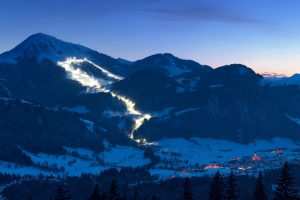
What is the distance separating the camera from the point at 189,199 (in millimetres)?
117500

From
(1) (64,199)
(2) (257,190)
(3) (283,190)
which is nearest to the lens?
(3) (283,190)

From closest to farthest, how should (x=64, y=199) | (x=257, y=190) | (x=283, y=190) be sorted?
(x=283, y=190), (x=64, y=199), (x=257, y=190)

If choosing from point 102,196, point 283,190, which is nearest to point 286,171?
point 283,190

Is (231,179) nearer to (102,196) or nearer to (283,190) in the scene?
(283,190)

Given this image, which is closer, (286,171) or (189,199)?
(286,171)

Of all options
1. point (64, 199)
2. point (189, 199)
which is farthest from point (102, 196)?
point (189, 199)

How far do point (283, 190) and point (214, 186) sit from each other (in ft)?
69.5

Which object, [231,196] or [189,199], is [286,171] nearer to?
[231,196]

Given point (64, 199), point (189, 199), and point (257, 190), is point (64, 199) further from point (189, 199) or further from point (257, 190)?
point (257, 190)

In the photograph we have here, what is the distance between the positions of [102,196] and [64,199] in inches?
277

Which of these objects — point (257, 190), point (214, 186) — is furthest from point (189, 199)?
point (257, 190)

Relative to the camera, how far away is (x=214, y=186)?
118 metres

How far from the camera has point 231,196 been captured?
362 ft

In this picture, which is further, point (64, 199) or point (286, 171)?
point (64, 199)
